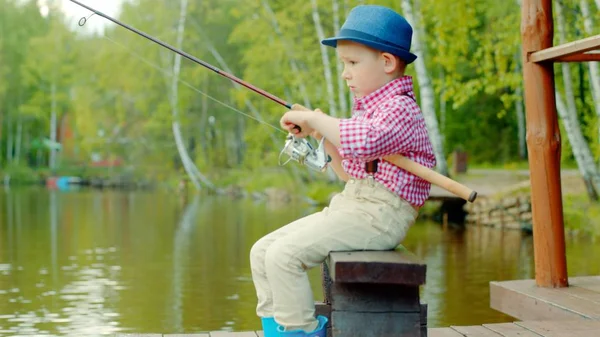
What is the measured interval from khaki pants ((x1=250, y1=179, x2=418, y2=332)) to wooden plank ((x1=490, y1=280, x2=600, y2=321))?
157cm

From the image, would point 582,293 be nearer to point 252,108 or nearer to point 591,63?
point 591,63

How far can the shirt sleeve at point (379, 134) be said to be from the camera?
3.74m

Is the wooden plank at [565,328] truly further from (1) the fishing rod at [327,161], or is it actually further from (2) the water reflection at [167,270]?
(2) the water reflection at [167,270]

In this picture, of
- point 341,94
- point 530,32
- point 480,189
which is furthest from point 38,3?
point 530,32

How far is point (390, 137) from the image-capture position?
378 centimetres

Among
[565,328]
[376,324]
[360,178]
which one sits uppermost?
[360,178]

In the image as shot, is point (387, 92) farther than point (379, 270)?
Yes

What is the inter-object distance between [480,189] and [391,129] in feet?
48.6

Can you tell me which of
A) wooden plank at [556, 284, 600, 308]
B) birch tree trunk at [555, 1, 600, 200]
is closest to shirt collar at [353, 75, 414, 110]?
wooden plank at [556, 284, 600, 308]

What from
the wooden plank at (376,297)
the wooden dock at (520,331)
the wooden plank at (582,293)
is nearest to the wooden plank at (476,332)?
the wooden dock at (520,331)

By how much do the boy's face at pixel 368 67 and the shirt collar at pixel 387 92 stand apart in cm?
3

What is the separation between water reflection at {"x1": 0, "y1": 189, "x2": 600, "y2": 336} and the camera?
7.61 meters

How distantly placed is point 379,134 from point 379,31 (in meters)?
0.42

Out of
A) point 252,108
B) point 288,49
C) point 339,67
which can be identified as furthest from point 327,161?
point 252,108
